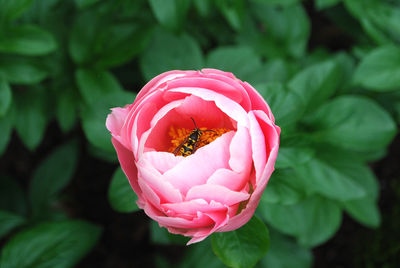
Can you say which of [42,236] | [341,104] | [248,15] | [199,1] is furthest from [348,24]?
[42,236]

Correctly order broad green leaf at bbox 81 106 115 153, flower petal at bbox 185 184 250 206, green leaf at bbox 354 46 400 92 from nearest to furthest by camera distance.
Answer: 1. flower petal at bbox 185 184 250 206
2. broad green leaf at bbox 81 106 115 153
3. green leaf at bbox 354 46 400 92

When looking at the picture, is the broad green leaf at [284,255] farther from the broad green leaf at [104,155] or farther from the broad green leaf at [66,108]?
the broad green leaf at [66,108]

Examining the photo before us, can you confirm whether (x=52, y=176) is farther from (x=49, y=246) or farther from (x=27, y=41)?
(x=27, y=41)

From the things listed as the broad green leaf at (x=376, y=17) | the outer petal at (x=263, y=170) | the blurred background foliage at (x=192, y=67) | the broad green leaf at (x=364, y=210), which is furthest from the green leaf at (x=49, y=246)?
the broad green leaf at (x=376, y=17)

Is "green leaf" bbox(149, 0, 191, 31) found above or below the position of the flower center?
above

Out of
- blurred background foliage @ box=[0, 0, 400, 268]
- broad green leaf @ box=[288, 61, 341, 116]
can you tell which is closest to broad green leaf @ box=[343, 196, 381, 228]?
blurred background foliage @ box=[0, 0, 400, 268]

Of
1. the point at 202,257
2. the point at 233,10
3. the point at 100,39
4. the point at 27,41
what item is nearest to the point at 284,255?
the point at 202,257

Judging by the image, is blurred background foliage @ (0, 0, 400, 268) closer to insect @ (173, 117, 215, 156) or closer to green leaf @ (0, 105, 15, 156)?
green leaf @ (0, 105, 15, 156)
